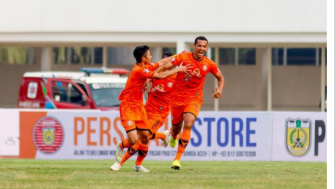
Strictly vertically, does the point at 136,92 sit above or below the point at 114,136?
above

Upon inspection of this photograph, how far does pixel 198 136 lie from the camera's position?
66.9 feet

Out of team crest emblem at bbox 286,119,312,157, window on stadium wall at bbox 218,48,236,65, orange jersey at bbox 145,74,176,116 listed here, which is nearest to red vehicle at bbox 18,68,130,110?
team crest emblem at bbox 286,119,312,157

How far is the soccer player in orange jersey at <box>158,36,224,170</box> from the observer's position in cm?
1415

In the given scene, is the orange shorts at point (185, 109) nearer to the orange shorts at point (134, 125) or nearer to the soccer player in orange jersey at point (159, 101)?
the soccer player in orange jersey at point (159, 101)

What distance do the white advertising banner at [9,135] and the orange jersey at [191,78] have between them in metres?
7.09

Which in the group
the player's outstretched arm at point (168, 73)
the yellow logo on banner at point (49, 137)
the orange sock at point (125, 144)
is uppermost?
the player's outstretched arm at point (168, 73)

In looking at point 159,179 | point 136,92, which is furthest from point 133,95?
point 159,179

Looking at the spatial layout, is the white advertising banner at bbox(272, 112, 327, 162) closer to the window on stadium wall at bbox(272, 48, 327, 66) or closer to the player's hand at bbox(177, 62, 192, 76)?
the player's hand at bbox(177, 62, 192, 76)

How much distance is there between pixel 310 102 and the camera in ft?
122

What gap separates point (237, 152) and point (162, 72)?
6874 mm

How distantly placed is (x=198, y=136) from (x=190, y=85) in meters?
6.13

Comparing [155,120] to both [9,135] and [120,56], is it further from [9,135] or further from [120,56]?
[120,56]

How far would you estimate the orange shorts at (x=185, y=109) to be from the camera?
14.3 meters
